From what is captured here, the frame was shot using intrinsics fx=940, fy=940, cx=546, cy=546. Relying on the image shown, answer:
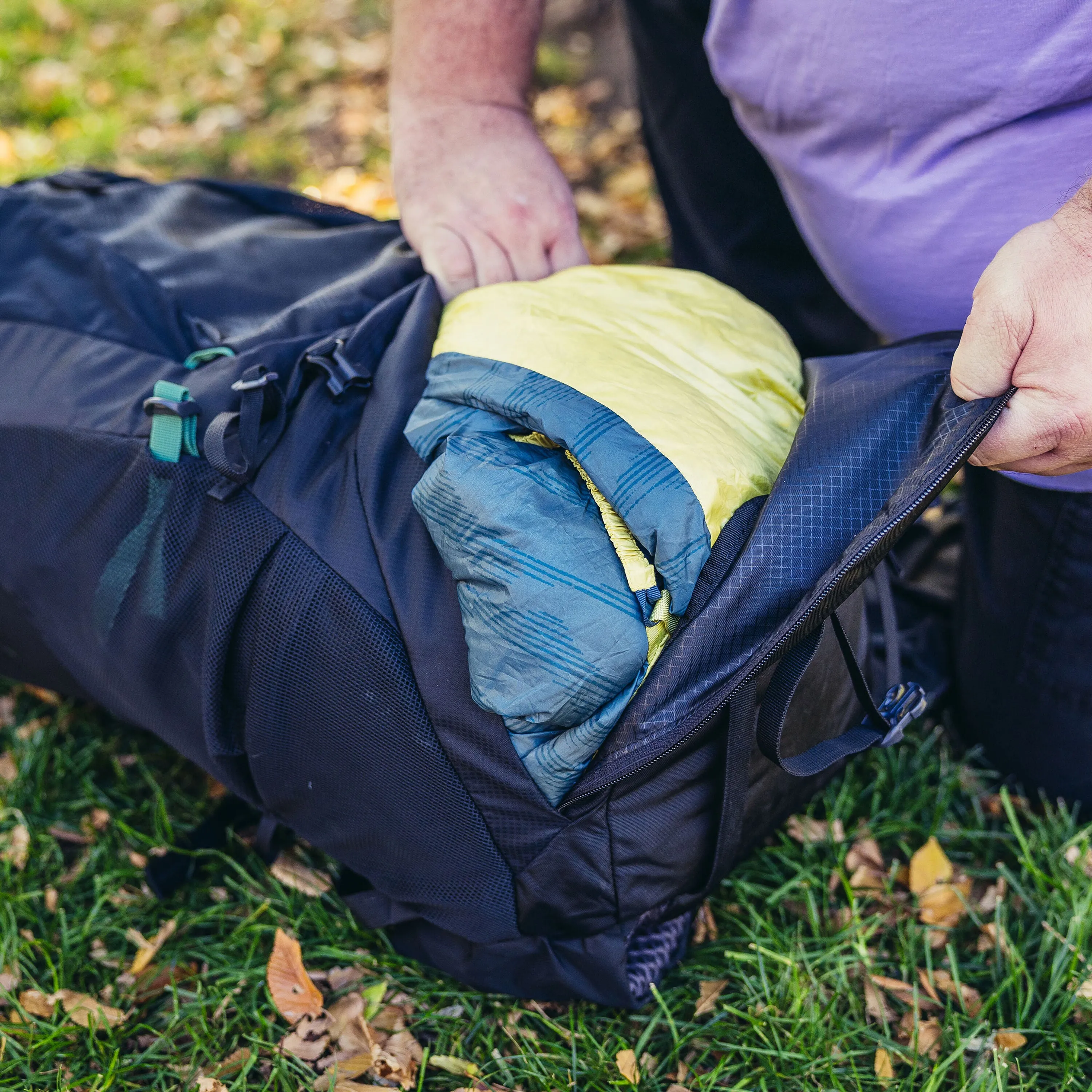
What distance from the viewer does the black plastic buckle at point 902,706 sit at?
135 cm

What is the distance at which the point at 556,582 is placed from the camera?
113 cm

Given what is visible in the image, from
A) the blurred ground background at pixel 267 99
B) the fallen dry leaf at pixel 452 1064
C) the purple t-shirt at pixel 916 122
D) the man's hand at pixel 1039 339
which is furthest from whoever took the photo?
the blurred ground background at pixel 267 99

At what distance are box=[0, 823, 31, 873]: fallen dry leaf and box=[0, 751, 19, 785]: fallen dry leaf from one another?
11cm

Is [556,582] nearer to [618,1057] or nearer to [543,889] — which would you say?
[543,889]

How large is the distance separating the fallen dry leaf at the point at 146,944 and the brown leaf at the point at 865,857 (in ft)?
3.88

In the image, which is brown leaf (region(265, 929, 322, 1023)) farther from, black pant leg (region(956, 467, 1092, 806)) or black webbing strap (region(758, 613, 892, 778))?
black pant leg (region(956, 467, 1092, 806))

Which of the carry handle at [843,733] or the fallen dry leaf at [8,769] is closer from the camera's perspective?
the carry handle at [843,733]

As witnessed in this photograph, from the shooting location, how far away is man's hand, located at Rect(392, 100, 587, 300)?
1.61m

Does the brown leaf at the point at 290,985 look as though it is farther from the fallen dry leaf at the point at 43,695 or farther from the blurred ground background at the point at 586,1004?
the fallen dry leaf at the point at 43,695

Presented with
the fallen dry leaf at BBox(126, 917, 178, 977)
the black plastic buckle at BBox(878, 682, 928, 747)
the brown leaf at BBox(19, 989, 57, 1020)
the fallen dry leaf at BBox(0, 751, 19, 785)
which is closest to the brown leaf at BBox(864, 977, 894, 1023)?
the black plastic buckle at BBox(878, 682, 928, 747)

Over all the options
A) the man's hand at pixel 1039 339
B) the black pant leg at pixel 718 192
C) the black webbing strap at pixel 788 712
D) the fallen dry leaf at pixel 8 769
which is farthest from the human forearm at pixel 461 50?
the fallen dry leaf at pixel 8 769

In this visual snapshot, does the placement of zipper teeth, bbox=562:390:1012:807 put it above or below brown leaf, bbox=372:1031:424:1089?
above

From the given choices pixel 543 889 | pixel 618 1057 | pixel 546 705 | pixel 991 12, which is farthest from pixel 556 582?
pixel 991 12

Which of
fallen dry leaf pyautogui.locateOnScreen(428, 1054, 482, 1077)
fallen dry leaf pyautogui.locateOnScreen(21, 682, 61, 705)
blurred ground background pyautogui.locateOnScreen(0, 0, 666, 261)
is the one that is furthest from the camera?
blurred ground background pyautogui.locateOnScreen(0, 0, 666, 261)
